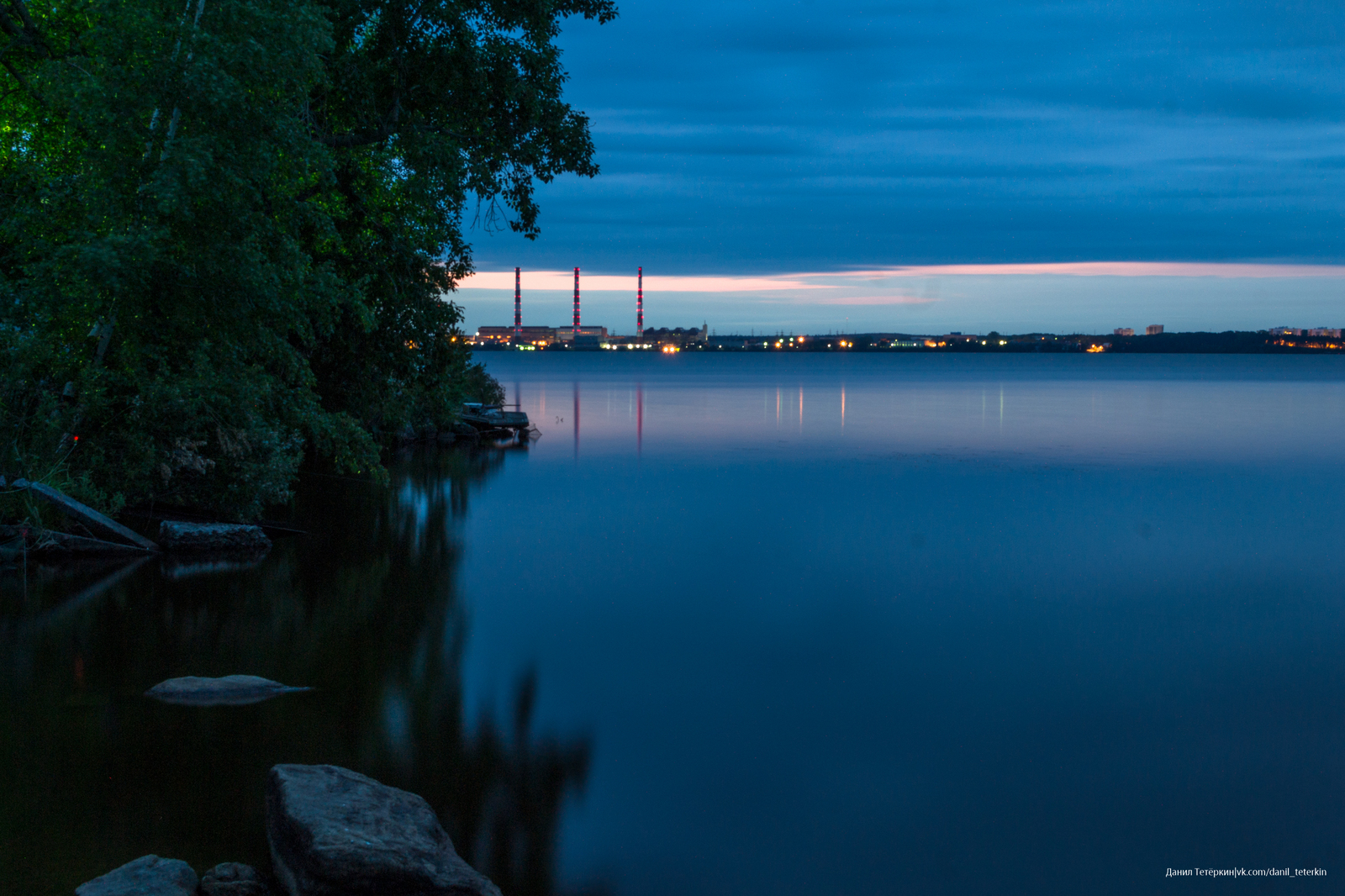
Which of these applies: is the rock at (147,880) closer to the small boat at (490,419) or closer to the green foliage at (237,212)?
the green foliage at (237,212)

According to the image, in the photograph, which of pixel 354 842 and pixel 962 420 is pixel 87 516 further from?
pixel 962 420

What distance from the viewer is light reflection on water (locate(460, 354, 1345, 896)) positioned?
9.02 meters

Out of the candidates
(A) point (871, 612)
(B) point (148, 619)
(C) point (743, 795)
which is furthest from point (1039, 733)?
(B) point (148, 619)

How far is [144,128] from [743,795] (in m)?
13.6

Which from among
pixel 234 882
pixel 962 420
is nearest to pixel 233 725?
pixel 234 882

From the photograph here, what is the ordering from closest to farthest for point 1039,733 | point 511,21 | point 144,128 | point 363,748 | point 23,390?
point 363,748, point 1039,733, point 144,128, point 23,390, point 511,21

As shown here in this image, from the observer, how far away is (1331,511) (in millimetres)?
28281

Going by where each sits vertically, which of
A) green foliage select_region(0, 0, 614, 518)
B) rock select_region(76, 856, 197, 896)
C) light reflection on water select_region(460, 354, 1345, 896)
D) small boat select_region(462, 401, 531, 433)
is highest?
green foliage select_region(0, 0, 614, 518)

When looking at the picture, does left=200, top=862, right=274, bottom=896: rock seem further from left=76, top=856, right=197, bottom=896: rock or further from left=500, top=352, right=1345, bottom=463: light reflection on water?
left=500, top=352, right=1345, bottom=463: light reflection on water

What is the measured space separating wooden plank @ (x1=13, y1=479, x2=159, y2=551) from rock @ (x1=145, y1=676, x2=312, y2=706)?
24.4 ft

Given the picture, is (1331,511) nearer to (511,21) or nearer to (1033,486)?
(1033,486)


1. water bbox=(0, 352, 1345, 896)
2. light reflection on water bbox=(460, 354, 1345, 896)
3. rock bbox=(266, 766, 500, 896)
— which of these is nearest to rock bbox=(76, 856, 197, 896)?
rock bbox=(266, 766, 500, 896)

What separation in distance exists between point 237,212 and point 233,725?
9.01 metres

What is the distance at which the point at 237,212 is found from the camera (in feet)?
53.7
